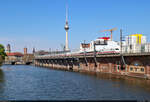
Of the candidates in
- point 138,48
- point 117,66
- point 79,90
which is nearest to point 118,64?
point 117,66

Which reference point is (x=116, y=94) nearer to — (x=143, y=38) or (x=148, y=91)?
(x=148, y=91)

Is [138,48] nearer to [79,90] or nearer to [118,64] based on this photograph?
[118,64]

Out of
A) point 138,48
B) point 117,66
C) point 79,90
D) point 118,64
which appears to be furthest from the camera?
point 117,66

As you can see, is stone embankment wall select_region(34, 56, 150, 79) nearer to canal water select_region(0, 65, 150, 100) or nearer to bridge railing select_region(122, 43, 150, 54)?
bridge railing select_region(122, 43, 150, 54)

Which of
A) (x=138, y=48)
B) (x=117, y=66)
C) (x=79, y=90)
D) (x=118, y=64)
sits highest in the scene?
(x=138, y=48)

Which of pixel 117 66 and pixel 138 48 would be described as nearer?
pixel 138 48

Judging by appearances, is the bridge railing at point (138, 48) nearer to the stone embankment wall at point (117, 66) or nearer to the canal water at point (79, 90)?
the stone embankment wall at point (117, 66)

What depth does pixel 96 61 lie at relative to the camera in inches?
3260

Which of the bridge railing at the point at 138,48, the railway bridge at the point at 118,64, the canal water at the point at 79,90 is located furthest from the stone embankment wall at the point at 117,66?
the canal water at the point at 79,90

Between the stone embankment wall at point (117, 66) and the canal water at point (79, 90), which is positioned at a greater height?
the stone embankment wall at point (117, 66)

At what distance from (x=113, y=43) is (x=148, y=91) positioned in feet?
245

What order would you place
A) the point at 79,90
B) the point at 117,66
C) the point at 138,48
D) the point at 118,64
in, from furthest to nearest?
the point at 117,66
the point at 118,64
the point at 138,48
the point at 79,90

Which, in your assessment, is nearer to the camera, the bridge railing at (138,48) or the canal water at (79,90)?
the canal water at (79,90)

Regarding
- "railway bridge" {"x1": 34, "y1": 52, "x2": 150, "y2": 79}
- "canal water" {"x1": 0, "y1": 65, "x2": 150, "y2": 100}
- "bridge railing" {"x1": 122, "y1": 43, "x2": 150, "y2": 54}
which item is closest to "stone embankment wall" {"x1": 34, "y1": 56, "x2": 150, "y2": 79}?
"railway bridge" {"x1": 34, "y1": 52, "x2": 150, "y2": 79}
